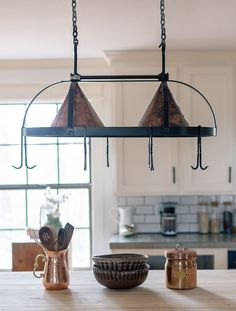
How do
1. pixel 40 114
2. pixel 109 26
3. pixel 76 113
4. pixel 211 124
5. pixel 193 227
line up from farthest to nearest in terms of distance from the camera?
pixel 40 114 < pixel 193 227 < pixel 211 124 < pixel 109 26 < pixel 76 113

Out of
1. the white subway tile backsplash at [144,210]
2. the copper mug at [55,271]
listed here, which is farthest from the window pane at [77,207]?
the copper mug at [55,271]

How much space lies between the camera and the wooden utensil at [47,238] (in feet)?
7.80

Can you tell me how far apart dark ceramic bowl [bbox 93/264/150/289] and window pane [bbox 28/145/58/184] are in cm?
249

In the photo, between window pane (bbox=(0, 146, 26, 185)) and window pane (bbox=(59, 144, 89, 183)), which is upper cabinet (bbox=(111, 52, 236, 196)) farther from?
window pane (bbox=(0, 146, 26, 185))

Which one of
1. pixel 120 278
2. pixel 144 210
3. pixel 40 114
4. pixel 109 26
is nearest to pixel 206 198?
pixel 144 210

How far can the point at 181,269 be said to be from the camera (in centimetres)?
236

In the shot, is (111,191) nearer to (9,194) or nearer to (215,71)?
(9,194)

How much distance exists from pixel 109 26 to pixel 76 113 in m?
1.49

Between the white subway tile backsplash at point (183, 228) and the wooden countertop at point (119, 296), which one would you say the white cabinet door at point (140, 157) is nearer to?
the white subway tile backsplash at point (183, 228)

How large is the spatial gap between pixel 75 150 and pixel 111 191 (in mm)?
502

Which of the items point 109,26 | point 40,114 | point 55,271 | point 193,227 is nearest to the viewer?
point 55,271

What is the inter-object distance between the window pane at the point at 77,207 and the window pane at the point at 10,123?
65cm

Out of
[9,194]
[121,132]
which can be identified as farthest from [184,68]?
[121,132]

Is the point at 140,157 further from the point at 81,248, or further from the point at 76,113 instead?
the point at 76,113
